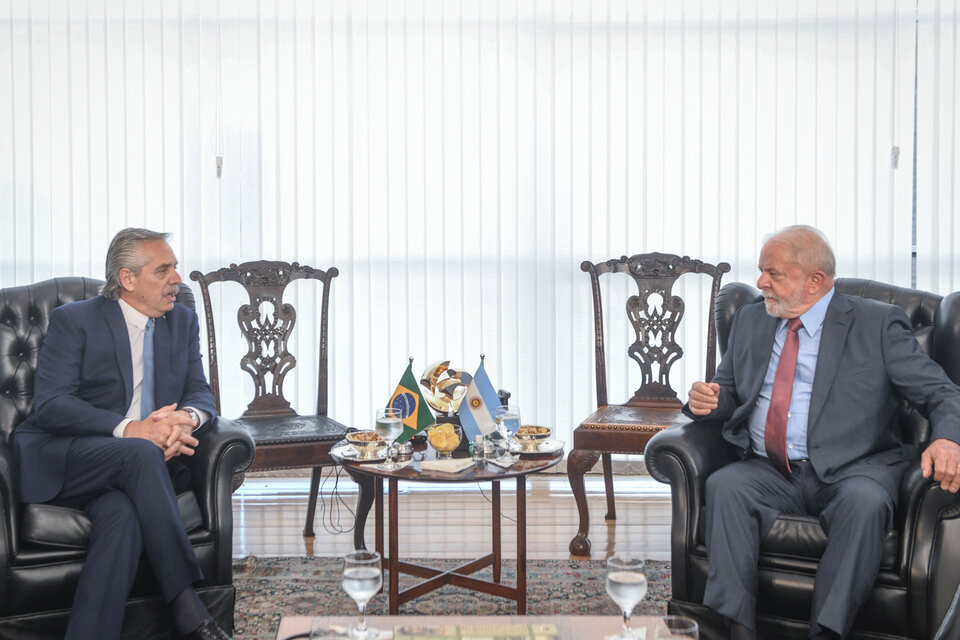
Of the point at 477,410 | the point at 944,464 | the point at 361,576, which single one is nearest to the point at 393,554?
the point at 477,410

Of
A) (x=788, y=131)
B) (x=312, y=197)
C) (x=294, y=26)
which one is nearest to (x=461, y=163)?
(x=312, y=197)

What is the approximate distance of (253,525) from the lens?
3.73 meters

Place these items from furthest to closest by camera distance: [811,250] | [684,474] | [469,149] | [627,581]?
[469,149]
[811,250]
[684,474]
[627,581]

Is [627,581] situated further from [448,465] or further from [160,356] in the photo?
[160,356]

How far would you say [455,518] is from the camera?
384 centimetres

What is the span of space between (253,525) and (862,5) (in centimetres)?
373

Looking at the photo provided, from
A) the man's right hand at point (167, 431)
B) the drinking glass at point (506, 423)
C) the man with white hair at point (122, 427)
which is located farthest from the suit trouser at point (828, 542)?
the man's right hand at point (167, 431)

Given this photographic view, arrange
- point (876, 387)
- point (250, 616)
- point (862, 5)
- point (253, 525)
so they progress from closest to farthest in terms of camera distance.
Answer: point (876, 387)
point (250, 616)
point (253, 525)
point (862, 5)

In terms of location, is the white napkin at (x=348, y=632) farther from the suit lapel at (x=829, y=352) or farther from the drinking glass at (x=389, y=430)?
the suit lapel at (x=829, y=352)

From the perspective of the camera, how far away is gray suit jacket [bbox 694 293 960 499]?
97.3 inches

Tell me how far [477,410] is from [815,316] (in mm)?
1093

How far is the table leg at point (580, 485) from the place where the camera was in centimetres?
330

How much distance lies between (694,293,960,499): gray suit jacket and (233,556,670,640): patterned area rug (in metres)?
0.70

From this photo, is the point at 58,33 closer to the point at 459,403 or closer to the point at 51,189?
the point at 51,189
